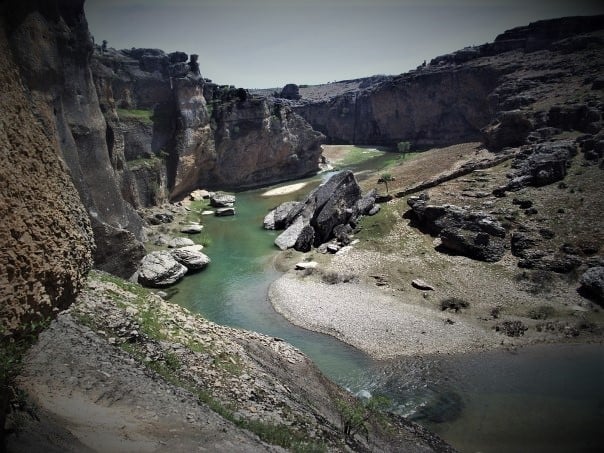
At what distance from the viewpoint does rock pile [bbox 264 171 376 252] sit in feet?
138

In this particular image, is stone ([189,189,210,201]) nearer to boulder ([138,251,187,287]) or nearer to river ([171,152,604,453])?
boulder ([138,251,187,287])

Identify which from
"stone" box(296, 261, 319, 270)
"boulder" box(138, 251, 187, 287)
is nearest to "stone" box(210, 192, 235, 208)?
"boulder" box(138, 251, 187, 287)

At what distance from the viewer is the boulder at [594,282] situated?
2689 cm

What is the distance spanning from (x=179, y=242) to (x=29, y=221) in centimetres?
3096

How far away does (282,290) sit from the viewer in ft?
106

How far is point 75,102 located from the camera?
3111 cm

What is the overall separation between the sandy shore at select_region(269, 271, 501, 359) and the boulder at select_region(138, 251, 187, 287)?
857 cm

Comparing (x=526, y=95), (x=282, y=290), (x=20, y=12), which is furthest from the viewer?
(x=526, y=95)

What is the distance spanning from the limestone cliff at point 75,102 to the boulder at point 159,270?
144cm

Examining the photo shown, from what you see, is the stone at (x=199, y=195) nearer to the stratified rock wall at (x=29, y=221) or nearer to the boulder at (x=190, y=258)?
the boulder at (x=190, y=258)

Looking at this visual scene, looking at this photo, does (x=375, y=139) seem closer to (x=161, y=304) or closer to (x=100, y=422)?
(x=161, y=304)

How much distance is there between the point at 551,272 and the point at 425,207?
13.3 metres

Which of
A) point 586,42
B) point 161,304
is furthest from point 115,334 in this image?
point 586,42

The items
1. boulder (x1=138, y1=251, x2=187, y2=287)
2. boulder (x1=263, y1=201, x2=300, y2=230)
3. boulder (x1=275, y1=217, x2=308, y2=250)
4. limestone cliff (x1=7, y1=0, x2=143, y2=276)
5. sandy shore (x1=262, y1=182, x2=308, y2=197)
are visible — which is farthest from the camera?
sandy shore (x1=262, y1=182, x2=308, y2=197)
